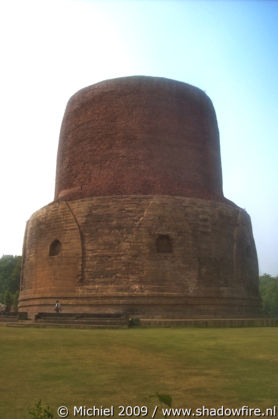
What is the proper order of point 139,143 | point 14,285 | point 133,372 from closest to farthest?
point 133,372 → point 139,143 → point 14,285

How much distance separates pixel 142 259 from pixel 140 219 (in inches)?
53.6

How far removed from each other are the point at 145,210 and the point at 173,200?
1.11m

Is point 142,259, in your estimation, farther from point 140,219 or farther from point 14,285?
point 14,285

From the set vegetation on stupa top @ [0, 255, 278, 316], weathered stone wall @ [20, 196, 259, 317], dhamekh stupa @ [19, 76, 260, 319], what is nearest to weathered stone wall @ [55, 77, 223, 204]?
dhamekh stupa @ [19, 76, 260, 319]

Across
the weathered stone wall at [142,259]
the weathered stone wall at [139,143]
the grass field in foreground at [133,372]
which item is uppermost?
the weathered stone wall at [139,143]

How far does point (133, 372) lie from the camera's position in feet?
16.1

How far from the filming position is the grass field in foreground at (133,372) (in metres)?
3.79

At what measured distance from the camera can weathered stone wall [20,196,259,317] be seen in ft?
47.9

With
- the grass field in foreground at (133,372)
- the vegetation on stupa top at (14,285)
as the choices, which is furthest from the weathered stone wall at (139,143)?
the vegetation on stupa top at (14,285)

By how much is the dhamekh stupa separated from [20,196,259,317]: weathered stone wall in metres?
0.03

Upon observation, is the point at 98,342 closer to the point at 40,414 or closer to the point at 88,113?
the point at 40,414

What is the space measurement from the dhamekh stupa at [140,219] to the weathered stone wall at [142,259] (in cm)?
3

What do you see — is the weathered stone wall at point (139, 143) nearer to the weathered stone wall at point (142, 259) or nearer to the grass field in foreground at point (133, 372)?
the weathered stone wall at point (142, 259)

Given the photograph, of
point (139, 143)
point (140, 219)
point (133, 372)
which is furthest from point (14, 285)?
point (133, 372)
